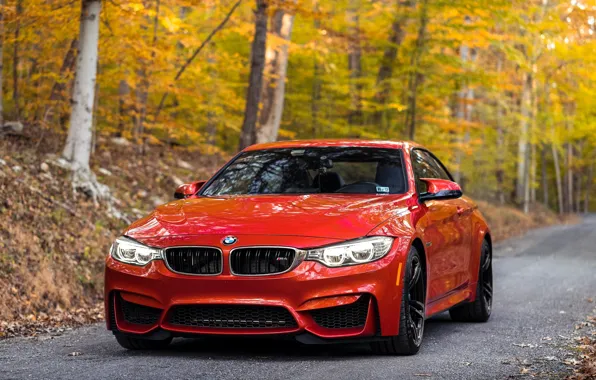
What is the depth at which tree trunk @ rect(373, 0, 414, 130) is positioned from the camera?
24.4m

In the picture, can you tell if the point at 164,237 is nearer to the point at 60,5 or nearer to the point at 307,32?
the point at 60,5

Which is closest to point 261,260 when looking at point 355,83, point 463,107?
point 355,83

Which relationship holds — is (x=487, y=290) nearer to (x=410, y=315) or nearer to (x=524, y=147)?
(x=410, y=315)

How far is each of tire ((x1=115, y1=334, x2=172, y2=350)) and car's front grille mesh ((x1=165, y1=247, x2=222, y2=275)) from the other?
2.45ft

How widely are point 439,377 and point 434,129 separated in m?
23.0

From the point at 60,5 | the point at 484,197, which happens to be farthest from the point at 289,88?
the point at 60,5

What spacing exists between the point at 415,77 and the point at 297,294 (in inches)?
760

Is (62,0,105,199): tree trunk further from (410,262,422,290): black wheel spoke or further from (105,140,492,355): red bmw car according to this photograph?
(410,262,422,290): black wheel spoke

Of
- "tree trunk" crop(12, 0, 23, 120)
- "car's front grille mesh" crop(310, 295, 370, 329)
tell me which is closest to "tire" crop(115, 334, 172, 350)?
"car's front grille mesh" crop(310, 295, 370, 329)

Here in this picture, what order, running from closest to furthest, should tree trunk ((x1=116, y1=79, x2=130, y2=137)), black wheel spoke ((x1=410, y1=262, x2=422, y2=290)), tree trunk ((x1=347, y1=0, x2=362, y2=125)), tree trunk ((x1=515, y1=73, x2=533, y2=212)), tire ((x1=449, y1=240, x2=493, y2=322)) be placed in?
black wheel spoke ((x1=410, y1=262, x2=422, y2=290)), tire ((x1=449, y1=240, x2=493, y2=322)), tree trunk ((x1=116, y1=79, x2=130, y2=137)), tree trunk ((x1=347, y1=0, x2=362, y2=125)), tree trunk ((x1=515, y1=73, x2=533, y2=212))

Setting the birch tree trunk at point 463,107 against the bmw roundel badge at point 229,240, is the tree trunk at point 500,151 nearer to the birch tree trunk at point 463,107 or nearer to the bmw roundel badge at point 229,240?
the birch tree trunk at point 463,107

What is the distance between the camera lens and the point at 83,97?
14.1 meters

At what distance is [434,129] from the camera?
28.3m

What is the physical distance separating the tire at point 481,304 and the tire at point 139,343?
3.19 meters
